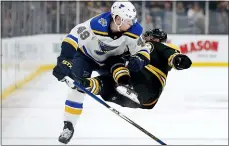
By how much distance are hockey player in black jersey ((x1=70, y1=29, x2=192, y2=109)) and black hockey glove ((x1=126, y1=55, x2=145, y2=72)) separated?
7cm

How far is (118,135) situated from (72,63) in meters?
3.34

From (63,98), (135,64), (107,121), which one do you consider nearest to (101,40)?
(135,64)

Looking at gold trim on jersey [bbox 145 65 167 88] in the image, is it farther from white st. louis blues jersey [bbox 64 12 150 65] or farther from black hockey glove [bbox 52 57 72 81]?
black hockey glove [bbox 52 57 72 81]

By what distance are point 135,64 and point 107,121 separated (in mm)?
3987

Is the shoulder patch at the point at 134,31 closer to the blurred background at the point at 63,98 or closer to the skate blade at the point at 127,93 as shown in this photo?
the skate blade at the point at 127,93

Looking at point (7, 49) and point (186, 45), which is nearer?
point (7, 49)

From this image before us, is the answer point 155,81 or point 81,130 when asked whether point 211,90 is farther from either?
point 155,81

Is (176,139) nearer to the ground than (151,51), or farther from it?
nearer to the ground

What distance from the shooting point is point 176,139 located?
571cm

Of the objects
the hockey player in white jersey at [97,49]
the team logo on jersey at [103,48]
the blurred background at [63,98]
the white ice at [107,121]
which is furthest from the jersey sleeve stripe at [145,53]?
the white ice at [107,121]

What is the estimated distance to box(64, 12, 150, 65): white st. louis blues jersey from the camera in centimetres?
250

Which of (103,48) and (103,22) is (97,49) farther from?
(103,22)

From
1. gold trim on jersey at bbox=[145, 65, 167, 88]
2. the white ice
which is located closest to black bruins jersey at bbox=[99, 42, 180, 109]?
gold trim on jersey at bbox=[145, 65, 167, 88]

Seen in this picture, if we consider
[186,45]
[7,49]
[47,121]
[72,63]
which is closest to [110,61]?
[72,63]
